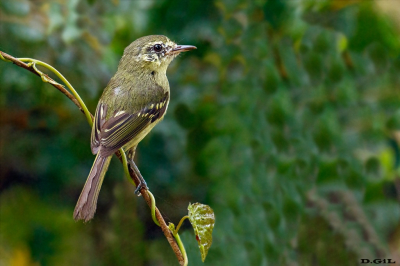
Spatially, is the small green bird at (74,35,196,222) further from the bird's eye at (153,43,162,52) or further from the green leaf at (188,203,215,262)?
the green leaf at (188,203,215,262)

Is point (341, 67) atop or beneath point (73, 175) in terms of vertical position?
atop

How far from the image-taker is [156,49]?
1.10m

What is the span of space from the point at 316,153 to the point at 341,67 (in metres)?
0.28

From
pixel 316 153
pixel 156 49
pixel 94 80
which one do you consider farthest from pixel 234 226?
pixel 94 80

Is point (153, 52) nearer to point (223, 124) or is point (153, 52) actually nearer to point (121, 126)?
point (121, 126)

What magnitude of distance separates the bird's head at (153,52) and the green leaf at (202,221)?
19.0 inches

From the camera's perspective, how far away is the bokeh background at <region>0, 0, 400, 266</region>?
1.37m

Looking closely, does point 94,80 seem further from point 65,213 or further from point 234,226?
point 234,226

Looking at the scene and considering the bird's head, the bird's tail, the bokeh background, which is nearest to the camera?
the bird's tail

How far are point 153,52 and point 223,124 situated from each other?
38 cm

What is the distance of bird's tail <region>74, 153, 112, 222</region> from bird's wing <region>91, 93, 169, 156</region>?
0.03 metres

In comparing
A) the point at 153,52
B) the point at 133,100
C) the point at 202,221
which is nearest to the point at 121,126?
the point at 133,100

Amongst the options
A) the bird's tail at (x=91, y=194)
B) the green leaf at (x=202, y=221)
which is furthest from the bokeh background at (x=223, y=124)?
the green leaf at (x=202, y=221)

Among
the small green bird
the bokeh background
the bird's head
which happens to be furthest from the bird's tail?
the bokeh background
